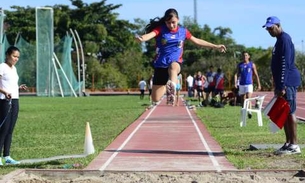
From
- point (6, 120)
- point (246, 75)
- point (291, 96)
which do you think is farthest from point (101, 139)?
point (246, 75)

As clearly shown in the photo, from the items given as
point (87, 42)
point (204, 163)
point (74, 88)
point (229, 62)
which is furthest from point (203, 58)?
point (204, 163)

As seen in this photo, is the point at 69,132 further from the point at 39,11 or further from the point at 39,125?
the point at 39,11

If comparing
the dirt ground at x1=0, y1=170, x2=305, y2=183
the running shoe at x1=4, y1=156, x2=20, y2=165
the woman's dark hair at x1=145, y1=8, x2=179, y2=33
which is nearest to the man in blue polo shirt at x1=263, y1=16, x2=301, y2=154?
the woman's dark hair at x1=145, y1=8, x2=179, y2=33

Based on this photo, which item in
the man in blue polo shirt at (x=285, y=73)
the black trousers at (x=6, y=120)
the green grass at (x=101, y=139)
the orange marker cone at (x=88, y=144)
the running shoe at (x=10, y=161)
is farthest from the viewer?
the orange marker cone at (x=88, y=144)

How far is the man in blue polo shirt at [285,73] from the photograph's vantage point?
1009 cm

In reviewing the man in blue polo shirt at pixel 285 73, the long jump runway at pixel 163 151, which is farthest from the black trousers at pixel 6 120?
the man in blue polo shirt at pixel 285 73

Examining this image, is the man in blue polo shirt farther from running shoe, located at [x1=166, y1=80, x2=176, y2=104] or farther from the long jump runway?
running shoe, located at [x1=166, y1=80, x2=176, y2=104]

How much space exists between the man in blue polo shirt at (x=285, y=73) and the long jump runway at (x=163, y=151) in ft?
3.66

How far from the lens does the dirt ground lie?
7.71 metres

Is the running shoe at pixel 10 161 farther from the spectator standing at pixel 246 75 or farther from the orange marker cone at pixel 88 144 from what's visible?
the spectator standing at pixel 246 75

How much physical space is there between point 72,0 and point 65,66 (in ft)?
95.5

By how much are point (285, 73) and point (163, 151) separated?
2.43 meters

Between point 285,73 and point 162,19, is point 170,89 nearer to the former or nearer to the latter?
point 162,19

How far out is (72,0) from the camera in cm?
7681
